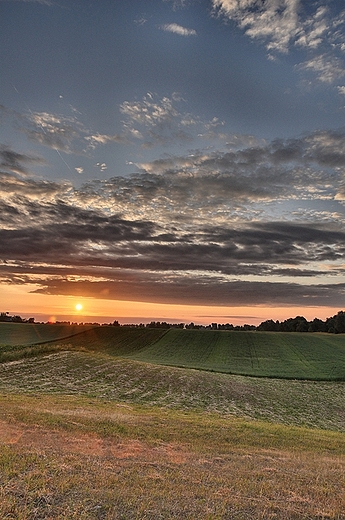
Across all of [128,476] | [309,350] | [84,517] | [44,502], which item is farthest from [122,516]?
[309,350]

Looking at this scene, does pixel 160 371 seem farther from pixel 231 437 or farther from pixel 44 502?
pixel 44 502

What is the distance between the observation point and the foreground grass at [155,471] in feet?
34.0

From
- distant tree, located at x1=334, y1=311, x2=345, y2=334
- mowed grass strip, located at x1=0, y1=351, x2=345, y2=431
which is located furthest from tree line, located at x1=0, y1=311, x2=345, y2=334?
mowed grass strip, located at x1=0, y1=351, x2=345, y2=431

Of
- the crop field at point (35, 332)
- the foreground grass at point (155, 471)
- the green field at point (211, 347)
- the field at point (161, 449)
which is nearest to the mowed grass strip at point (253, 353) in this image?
the green field at point (211, 347)

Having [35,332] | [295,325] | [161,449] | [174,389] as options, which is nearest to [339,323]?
[295,325]

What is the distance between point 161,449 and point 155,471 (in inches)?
152

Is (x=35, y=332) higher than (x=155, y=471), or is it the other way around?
(x=35, y=332)

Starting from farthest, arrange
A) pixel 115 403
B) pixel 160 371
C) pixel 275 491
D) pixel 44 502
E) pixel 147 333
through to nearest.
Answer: pixel 147 333 → pixel 160 371 → pixel 115 403 → pixel 275 491 → pixel 44 502

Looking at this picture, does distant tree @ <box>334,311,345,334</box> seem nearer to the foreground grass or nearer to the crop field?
the crop field

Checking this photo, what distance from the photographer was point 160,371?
2121 inches

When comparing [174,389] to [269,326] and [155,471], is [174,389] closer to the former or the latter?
[155,471]

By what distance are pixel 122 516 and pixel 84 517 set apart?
99 centimetres

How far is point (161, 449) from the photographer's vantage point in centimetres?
1727

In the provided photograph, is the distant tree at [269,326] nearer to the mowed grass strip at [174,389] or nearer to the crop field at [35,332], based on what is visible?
the crop field at [35,332]
